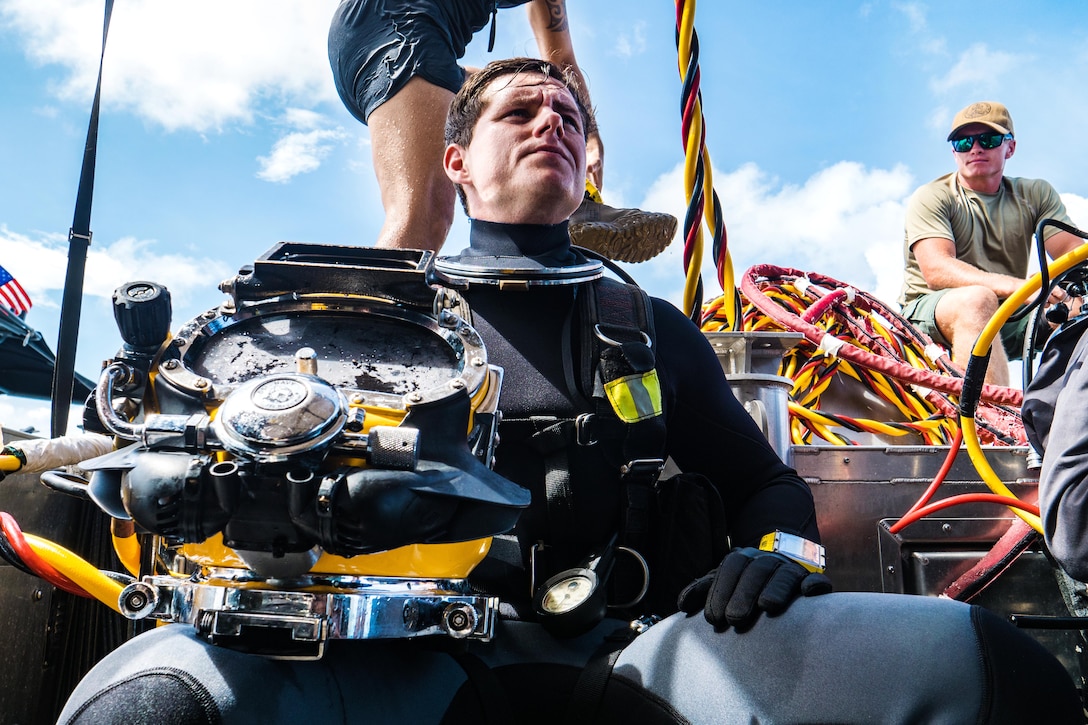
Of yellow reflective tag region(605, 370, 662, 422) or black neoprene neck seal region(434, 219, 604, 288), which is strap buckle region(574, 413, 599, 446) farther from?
black neoprene neck seal region(434, 219, 604, 288)

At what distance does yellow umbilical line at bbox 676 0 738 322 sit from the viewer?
8.99 ft

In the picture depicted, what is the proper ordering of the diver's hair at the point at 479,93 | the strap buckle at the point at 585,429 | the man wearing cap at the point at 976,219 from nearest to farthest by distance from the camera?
1. the strap buckle at the point at 585,429
2. the diver's hair at the point at 479,93
3. the man wearing cap at the point at 976,219

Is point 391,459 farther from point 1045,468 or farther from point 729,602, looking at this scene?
point 1045,468

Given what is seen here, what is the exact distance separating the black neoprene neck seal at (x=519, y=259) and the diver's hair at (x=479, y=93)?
0.19 meters

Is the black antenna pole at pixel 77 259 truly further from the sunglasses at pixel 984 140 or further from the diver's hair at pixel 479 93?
the sunglasses at pixel 984 140

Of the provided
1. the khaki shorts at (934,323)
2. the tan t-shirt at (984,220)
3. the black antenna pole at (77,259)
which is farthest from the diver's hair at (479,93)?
the tan t-shirt at (984,220)

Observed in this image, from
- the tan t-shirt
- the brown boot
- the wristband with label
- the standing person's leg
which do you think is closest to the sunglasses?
the tan t-shirt

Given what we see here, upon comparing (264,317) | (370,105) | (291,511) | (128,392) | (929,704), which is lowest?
(929,704)

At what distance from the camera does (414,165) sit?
7.36ft

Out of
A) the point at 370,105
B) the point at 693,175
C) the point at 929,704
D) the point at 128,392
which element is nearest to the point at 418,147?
the point at 370,105

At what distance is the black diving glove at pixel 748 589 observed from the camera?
1.03 meters

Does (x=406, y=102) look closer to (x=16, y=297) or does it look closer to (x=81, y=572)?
(x=81, y=572)

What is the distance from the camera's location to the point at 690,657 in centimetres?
105

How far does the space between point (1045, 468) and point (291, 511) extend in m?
1.15
